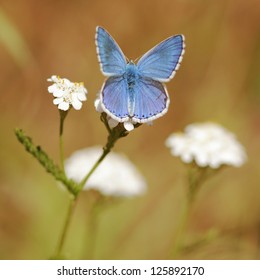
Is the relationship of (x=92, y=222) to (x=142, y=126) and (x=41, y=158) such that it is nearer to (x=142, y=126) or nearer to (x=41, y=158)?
(x=41, y=158)

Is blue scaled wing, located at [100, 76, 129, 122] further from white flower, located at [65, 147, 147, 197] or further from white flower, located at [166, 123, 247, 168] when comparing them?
white flower, located at [65, 147, 147, 197]

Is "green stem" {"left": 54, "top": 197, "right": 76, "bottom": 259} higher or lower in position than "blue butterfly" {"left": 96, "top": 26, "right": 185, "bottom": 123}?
lower

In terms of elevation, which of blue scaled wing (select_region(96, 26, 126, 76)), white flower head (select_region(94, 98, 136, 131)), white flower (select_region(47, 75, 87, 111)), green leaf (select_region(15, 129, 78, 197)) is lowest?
green leaf (select_region(15, 129, 78, 197))

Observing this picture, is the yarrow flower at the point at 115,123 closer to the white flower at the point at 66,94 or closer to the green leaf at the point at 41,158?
the white flower at the point at 66,94

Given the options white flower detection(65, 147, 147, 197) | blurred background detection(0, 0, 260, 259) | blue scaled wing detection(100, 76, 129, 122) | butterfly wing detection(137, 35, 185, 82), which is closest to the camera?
blue scaled wing detection(100, 76, 129, 122)

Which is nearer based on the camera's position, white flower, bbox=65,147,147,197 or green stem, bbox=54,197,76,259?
green stem, bbox=54,197,76,259

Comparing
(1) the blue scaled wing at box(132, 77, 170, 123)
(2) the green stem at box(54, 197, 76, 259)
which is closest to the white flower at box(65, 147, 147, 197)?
(2) the green stem at box(54, 197, 76, 259)
